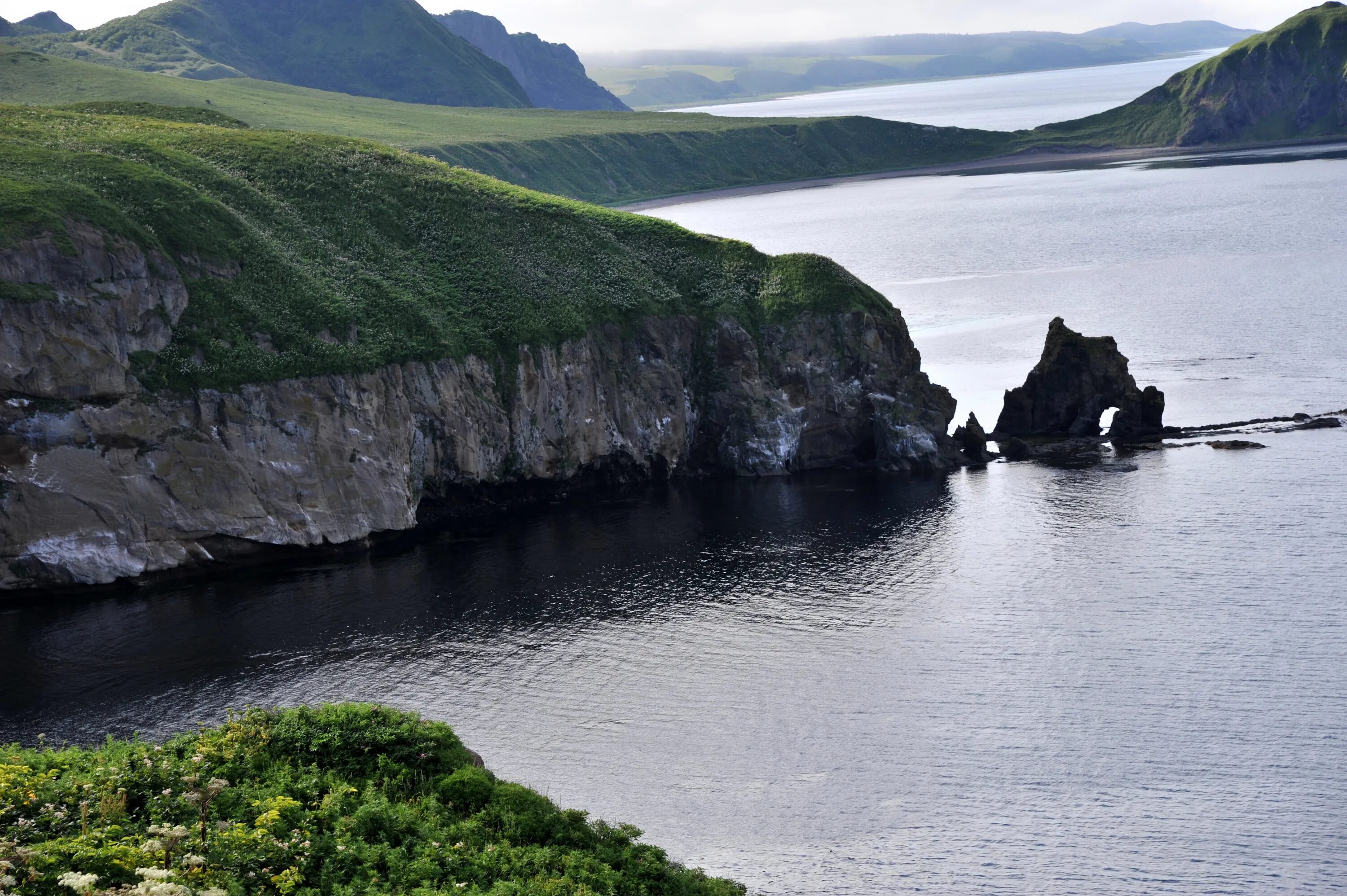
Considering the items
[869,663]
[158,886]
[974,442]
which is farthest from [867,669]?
[974,442]

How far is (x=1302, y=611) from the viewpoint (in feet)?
214

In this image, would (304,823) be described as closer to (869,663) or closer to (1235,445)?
(869,663)

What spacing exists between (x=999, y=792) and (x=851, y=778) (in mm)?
6115

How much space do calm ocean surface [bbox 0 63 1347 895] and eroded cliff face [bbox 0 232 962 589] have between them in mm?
3881

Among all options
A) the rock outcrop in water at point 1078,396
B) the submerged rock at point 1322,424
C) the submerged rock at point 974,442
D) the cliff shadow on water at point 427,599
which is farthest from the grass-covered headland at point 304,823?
the submerged rock at point 1322,424

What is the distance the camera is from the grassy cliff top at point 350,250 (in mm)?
85188

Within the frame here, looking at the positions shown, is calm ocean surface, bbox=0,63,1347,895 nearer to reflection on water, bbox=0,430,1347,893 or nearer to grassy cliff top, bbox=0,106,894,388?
reflection on water, bbox=0,430,1347,893

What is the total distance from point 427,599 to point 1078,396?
6319 cm

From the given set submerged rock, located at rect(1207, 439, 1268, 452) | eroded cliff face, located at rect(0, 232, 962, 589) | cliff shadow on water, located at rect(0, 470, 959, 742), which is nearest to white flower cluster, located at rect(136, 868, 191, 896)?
cliff shadow on water, located at rect(0, 470, 959, 742)

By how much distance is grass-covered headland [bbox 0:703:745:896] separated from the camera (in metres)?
32.9

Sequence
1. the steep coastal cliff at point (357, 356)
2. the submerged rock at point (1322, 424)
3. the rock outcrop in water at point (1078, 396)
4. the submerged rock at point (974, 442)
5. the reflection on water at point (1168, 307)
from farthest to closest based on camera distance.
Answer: the reflection on water at point (1168, 307)
the rock outcrop in water at point (1078, 396)
the submerged rock at point (974, 442)
the submerged rock at point (1322, 424)
the steep coastal cliff at point (357, 356)

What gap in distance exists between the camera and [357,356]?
8788 cm

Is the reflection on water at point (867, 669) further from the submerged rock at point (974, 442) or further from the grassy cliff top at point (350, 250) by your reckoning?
the grassy cliff top at point (350, 250)

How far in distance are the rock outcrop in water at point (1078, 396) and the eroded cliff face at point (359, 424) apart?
8542 mm
